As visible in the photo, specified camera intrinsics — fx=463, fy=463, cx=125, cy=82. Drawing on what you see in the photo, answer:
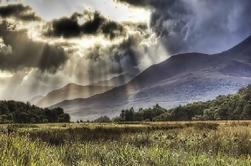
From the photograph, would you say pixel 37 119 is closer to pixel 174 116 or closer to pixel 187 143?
pixel 174 116

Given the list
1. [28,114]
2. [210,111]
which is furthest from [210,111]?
[28,114]

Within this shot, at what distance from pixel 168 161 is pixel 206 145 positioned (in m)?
8.11

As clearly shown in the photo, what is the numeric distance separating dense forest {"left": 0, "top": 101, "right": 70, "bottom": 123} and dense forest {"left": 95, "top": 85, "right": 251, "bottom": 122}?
49.8 ft

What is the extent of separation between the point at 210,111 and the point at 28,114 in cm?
6600

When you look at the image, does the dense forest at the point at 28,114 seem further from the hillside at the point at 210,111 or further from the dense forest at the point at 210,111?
the hillside at the point at 210,111

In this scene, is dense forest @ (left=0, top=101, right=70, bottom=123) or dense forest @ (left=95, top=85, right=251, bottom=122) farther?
dense forest @ (left=0, top=101, right=70, bottom=123)

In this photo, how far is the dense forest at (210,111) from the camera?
138500mm

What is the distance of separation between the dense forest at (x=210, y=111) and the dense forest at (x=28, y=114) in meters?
15.2

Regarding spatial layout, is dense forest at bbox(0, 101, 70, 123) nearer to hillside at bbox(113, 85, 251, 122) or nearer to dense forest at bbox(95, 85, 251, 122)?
dense forest at bbox(95, 85, 251, 122)

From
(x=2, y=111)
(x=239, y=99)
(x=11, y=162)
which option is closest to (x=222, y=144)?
(x=11, y=162)

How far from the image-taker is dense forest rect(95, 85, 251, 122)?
138m

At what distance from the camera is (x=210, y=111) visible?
150125mm

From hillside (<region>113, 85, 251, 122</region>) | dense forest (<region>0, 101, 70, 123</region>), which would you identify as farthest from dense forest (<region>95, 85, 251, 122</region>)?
dense forest (<region>0, 101, 70, 123</region>)

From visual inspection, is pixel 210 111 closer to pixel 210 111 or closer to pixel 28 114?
pixel 210 111
